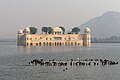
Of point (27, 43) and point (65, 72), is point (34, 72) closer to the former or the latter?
point (65, 72)

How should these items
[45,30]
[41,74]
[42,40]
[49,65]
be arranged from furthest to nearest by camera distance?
1. [45,30]
2. [42,40]
3. [49,65]
4. [41,74]

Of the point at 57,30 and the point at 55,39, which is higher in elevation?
the point at 57,30

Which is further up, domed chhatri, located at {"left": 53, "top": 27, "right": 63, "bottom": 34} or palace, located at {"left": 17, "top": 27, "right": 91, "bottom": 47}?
domed chhatri, located at {"left": 53, "top": 27, "right": 63, "bottom": 34}

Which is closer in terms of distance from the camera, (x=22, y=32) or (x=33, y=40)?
(x=33, y=40)

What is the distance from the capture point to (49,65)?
59188 mm

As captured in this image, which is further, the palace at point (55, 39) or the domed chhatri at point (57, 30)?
the domed chhatri at point (57, 30)

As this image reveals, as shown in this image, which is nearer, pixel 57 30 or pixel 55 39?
pixel 55 39

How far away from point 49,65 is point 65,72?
33.1ft

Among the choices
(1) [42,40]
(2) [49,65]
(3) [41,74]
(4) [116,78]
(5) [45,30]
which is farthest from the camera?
(5) [45,30]

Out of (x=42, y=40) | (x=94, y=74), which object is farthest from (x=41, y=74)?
(x=42, y=40)

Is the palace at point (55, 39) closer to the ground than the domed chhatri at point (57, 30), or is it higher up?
closer to the ground

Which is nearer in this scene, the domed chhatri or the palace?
the palace

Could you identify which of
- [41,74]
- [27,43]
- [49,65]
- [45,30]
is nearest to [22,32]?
[45,30]

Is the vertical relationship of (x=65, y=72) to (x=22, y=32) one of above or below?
below
